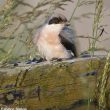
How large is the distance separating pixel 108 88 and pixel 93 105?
0.10 meters

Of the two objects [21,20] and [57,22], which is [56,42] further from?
A: [21,20]

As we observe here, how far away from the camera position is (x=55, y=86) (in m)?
1.94

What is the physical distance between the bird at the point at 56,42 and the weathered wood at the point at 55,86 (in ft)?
3.29

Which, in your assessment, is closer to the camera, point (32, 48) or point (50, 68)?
point (50, 68)

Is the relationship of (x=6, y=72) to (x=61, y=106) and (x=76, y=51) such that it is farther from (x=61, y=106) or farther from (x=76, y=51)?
(x=76, y=51)

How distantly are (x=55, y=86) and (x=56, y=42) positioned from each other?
122 centimetres

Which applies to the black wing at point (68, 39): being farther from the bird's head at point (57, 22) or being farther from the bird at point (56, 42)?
the bird's head at point (57, 22)

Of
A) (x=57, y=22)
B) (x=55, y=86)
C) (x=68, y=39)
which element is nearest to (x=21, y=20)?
(x=55, y=86)

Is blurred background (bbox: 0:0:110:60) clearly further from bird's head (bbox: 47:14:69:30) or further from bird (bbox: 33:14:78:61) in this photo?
bird's head (bbox: 47:14:69:30)

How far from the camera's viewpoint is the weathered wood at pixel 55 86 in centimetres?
190

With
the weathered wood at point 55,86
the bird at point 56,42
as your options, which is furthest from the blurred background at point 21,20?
the bird at point 56,42

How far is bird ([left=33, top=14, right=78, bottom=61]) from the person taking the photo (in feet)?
10.1

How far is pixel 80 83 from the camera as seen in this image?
74.8 inches

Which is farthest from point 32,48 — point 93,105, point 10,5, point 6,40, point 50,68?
point 93,105
